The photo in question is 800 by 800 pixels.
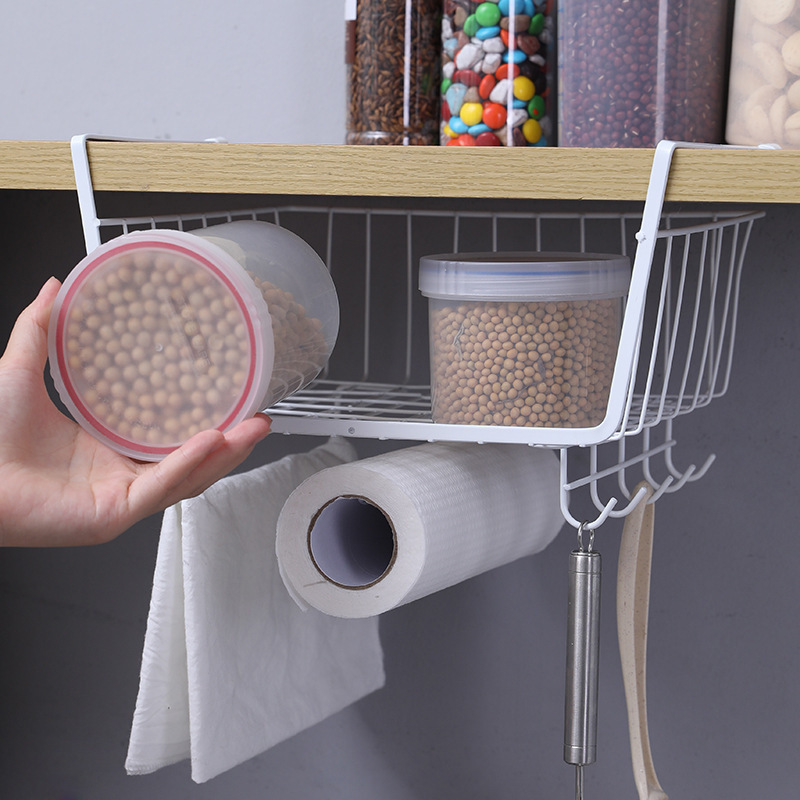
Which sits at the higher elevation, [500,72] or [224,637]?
[500,72]

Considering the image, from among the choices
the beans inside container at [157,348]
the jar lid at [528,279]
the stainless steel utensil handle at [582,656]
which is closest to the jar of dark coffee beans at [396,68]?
the jar lid at [528,279]

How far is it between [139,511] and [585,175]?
13.3 inches

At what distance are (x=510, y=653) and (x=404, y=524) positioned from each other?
40 cm

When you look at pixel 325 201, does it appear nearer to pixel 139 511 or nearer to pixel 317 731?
pixel 139 511

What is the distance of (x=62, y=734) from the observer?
1.05 metres

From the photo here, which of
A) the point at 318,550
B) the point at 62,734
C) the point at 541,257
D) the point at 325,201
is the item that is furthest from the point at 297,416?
the point at 62,734

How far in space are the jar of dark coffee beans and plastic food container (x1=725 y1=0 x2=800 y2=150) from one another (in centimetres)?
23

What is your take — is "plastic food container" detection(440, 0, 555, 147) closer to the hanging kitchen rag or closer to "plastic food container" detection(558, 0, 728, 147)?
"plastic food container" detection(558, 0, 728, 147)

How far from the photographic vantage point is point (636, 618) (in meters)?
0.73

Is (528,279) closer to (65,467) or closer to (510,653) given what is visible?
(65,467)

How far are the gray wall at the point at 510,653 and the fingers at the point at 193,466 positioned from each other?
41 cm

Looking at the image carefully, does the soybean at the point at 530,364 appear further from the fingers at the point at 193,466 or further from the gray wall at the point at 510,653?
the gray wall at the point at 510,653

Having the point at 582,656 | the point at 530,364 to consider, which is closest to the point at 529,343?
the point at 530,364

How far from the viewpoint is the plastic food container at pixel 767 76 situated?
0.63 m
